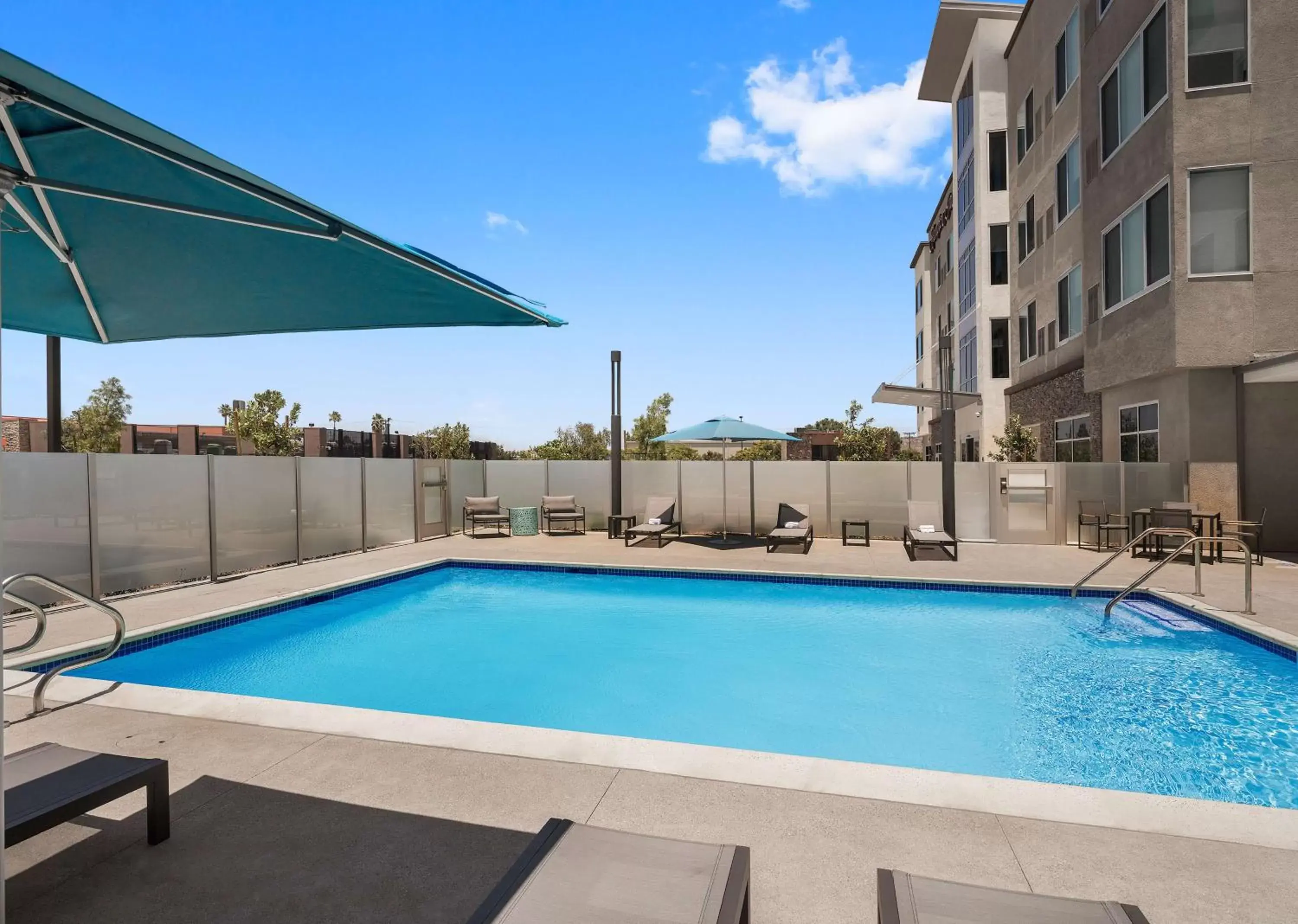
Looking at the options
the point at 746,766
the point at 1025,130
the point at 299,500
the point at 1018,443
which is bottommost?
the point at 746,766

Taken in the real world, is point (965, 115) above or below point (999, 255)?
above

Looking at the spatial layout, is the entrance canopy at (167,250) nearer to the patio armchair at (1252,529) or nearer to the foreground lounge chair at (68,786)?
the foreground lounge chair at (68,786)

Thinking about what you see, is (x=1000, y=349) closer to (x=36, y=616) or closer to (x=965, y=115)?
(x=965, y=115)

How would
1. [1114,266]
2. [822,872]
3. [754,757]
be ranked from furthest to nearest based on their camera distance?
[1114,266] < [754,757] < [822,872]

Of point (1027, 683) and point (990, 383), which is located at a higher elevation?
point (990, 383)

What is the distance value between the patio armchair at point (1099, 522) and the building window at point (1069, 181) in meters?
6.59

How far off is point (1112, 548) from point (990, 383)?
10029 millimetres

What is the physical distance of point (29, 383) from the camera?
119 ft

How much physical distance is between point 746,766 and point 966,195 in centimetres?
2278

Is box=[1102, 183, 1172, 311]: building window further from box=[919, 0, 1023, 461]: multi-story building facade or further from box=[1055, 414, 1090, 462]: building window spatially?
box=[919, 0, 1023, 461]: multi-story building facade

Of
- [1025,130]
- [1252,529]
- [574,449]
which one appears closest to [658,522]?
[1252,529]

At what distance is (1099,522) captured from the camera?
1078cm

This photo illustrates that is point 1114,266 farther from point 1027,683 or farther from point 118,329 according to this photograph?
point 118,329

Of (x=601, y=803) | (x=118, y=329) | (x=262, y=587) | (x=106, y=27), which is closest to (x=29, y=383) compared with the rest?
(x=106, y=27)
